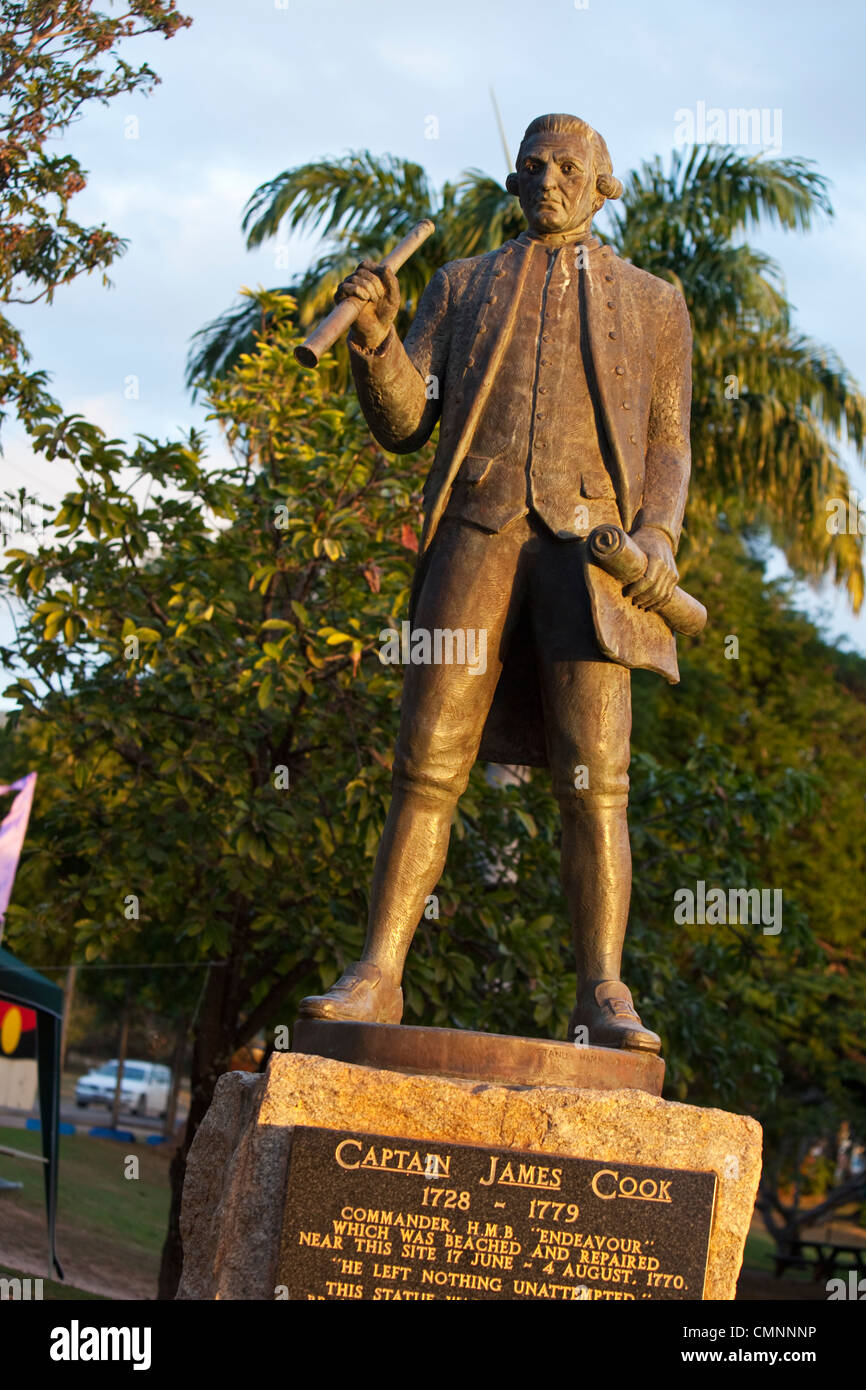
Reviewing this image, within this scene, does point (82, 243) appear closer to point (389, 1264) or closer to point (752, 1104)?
point (389, 1264)

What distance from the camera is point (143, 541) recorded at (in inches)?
348

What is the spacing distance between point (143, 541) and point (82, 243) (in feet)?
5.73

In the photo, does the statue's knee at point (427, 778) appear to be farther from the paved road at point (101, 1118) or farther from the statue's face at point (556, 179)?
the paved road at point (101, 1118)

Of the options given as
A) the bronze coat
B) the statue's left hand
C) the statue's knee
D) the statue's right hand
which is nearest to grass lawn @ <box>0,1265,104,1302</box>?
the statue's knee

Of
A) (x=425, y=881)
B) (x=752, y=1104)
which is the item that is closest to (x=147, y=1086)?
(x=752, y=1104)

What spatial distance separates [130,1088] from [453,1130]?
29.3 m

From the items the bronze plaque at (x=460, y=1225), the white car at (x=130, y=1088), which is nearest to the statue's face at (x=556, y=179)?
the bronze plaque at (x=460, y=1225)

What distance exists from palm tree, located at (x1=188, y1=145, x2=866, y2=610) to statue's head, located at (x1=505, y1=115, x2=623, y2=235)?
887cm

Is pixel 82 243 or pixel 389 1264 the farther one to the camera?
pixel 82 243

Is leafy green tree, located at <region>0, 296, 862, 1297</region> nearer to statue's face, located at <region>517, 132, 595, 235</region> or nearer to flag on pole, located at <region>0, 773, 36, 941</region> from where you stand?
flag on pole, located at <region>0, 773, 36, 941</region>

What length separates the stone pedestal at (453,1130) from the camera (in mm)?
3799

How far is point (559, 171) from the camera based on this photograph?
4789mm

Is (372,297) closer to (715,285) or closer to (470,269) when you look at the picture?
(470,269)
